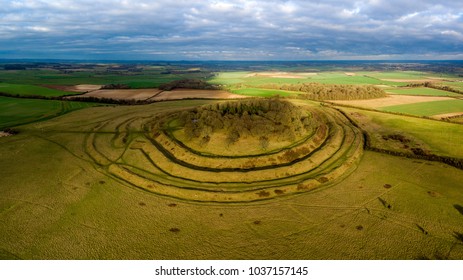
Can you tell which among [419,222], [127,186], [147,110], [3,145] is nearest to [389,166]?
[419,222]

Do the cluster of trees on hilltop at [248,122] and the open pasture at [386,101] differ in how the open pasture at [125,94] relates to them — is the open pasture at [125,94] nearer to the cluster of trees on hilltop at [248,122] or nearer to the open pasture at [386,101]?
the cluster of trees on hilltop at [248,122]

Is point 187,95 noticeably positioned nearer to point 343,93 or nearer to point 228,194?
point 343,93

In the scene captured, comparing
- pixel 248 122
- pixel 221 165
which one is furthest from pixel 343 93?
pixel 221 165

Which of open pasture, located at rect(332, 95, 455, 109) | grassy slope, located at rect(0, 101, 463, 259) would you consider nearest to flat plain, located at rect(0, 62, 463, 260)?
grassy slope, located at rect(0, 101, 463, 259)

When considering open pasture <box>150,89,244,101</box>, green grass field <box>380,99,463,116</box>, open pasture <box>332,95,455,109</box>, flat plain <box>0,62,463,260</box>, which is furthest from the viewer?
open pasture <box>150,89,244,101</box>

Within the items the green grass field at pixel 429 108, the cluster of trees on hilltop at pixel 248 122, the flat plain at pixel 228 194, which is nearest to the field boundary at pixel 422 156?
the flat plain at pixel 228 194

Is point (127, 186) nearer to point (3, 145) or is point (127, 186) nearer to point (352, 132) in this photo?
point (3, 145)

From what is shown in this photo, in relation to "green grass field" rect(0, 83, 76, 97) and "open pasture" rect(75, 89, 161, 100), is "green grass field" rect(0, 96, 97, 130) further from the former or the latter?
"open pasture" rect(75, 89, 161, 100)
